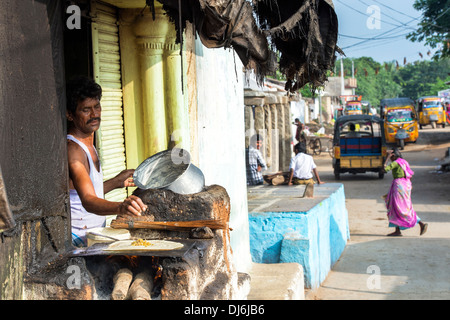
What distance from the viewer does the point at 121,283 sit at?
2.60m

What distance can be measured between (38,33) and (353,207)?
12.3 m

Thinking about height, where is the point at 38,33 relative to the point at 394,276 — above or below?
above

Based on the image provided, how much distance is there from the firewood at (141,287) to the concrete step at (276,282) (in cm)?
234

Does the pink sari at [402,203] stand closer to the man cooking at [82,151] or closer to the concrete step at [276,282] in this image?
the concrete step at [276,282]

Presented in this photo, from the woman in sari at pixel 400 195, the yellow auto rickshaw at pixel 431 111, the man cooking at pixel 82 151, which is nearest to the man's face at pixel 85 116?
the man cooking at pixel 82 151

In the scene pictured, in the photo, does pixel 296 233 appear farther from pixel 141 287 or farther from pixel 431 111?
pixel 431 111

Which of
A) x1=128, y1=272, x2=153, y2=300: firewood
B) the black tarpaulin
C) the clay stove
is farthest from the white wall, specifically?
x1=128, y1=272, x2=153, y2=300: firewood

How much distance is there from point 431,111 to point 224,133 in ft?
119

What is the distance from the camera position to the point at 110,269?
2.77m

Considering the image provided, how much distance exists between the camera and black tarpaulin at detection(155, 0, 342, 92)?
333 cm

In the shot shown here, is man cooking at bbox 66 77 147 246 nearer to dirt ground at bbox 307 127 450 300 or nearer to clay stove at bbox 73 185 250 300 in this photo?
clay stove at bbox 73 185 250 300

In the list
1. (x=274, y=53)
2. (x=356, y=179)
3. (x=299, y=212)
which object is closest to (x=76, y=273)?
(x=274, y=53)
